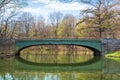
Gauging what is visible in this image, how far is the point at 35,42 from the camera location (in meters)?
59.5

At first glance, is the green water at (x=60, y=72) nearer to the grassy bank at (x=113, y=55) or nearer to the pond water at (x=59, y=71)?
the pond water at (x=59, y=71)

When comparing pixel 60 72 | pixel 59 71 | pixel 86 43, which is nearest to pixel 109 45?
pixel 86 43

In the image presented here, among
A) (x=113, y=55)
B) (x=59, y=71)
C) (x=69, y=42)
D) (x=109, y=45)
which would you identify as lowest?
(x=113, y=55)

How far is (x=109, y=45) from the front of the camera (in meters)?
59.4

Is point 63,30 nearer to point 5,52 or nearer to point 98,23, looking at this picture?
point 98,23

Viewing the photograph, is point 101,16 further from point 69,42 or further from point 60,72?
point 60,72

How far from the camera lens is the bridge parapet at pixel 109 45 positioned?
5900 centimetres

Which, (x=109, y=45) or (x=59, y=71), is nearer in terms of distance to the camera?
(x=59, y=71)

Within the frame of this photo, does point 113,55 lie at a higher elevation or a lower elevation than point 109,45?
lower

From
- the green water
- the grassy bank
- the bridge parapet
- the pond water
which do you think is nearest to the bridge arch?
the bridge parapet

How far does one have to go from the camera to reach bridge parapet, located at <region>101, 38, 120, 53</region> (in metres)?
59.0

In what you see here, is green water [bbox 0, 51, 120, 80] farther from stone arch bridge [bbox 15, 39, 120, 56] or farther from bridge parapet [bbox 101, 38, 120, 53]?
bridge parapet [bbox 101, 38, 120, 53]

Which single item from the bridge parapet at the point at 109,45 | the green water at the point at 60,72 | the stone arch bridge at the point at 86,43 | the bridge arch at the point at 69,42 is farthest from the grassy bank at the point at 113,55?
the green water at the point at 60,72

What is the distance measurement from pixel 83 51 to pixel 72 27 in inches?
714
